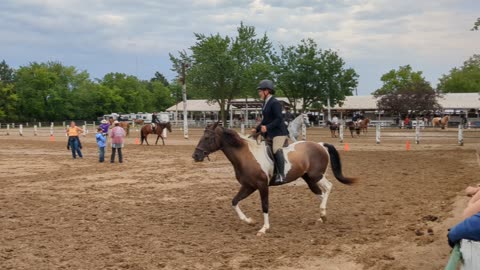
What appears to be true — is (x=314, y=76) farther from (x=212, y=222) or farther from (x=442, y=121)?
(x=212, y=222)

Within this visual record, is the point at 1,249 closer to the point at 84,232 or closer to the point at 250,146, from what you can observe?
the point at 84,232

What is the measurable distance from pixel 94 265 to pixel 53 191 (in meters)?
6.48

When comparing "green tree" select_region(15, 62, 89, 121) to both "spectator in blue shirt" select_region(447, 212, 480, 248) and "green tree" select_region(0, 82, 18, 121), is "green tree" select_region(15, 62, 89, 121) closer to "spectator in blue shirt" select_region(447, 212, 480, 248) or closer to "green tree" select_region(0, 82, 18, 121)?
"green tree" select_region(0, 82, 18, 121)

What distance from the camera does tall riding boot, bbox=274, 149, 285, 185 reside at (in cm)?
796

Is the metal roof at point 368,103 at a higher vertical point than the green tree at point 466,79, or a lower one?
lower

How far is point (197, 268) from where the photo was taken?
5.76 metres

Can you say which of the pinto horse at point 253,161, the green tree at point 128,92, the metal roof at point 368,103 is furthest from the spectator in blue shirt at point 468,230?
the green tree at point 128,92

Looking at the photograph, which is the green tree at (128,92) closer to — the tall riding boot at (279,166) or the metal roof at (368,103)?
the metal roof at (368,103)

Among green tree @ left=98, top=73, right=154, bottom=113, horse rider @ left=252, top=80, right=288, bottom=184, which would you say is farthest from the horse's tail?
green tree @ left=98, top=73, right=154, bottom=113

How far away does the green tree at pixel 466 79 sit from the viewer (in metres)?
90.7

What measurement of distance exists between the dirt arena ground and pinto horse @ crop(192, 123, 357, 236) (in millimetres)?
565

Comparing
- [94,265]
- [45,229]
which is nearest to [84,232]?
[45,229]

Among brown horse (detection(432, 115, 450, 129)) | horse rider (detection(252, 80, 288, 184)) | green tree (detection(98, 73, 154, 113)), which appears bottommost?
brown horse (detection(432, 115, 450, 129))

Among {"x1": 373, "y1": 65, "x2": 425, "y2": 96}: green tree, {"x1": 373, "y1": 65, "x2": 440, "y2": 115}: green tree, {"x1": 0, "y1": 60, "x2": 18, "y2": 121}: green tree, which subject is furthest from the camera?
{"x1": 373, "y1": 65, "x2": 425, "y2": 96}: green tree
